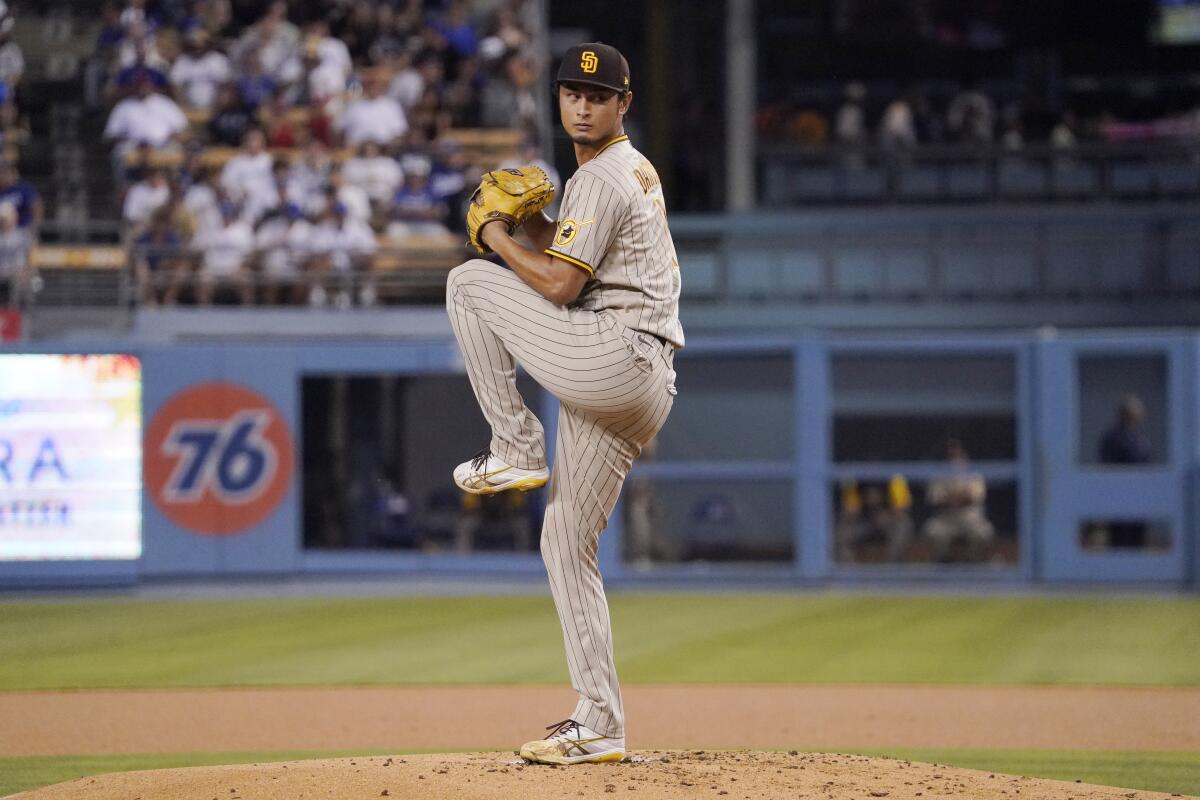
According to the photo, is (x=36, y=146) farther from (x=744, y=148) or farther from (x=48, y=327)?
(x=744, y=148)

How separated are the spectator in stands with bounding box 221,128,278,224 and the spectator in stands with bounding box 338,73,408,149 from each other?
0.98m

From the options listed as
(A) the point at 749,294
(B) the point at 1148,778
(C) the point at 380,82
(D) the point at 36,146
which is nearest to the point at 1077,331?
(A) the point at 749,294

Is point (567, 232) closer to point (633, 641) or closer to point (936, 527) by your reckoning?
point (633, 641)

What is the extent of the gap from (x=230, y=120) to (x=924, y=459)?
7.75m

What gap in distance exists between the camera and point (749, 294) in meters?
18.3

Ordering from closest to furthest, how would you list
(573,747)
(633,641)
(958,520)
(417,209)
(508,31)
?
1. (573,747)
2. (633,641)
3. (958,520)
4. (417,209)
5. (508,31)

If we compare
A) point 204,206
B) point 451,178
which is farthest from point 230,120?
point 451,178

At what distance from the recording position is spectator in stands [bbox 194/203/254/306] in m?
15.0

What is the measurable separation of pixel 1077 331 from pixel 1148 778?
11.9 m

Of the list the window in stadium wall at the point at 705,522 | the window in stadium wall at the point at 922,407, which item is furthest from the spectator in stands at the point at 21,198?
the window in stadium wall at the point at 922,407

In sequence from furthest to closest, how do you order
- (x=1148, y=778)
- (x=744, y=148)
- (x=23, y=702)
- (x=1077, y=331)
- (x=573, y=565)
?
(x=744, y=148) → (x=1077, y=331) → (x=23, y=702) → (x=1148, y=778) → (x=573, y=565)

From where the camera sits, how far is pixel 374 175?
53.3ft

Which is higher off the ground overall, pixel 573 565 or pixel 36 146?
pixel 36 146

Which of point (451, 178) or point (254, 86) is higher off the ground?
point (254, 86)
